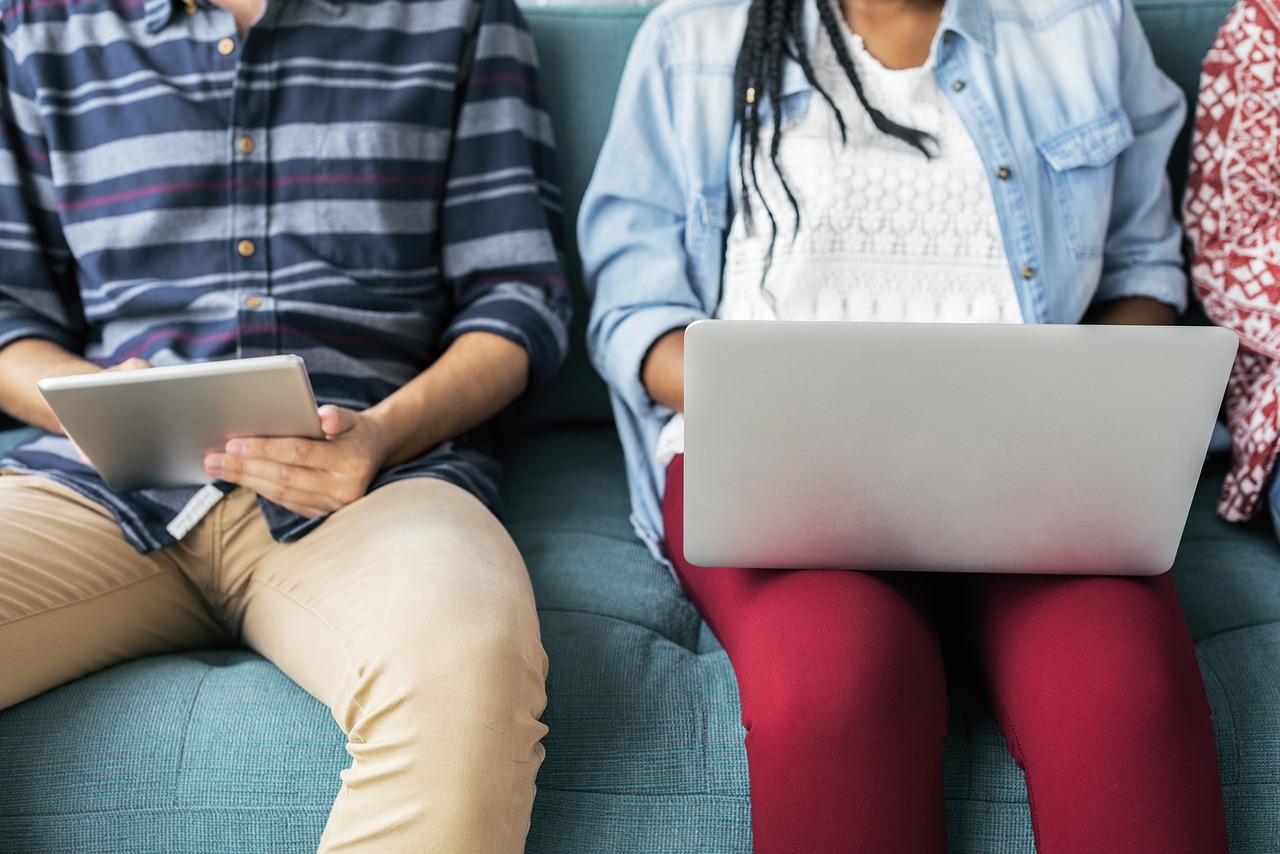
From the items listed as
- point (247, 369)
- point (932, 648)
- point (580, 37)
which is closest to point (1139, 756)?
point (932, 648)

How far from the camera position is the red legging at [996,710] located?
74 cm

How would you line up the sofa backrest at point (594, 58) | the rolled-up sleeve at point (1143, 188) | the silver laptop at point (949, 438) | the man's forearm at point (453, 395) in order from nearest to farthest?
the silver laptop at point (949, 438) < the man's forearm at point (453, 395) < the rolled-up sleeve at point (1143, 188) < the sofa backrest at point (594, 58)

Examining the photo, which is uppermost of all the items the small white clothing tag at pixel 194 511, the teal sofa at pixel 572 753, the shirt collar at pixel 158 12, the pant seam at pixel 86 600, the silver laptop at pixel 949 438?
the shirt collar at pixel 158 12

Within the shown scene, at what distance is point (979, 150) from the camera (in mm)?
1119

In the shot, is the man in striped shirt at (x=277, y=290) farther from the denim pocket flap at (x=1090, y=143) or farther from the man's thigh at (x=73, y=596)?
the denim pocket flap at (x=1090, y=143)

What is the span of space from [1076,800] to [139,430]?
0.82 metres

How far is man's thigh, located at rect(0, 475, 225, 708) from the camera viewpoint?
0.89m

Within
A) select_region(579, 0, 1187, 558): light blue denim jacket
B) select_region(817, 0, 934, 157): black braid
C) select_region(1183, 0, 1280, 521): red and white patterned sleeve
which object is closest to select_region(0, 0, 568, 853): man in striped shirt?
select_region(579, 0, 1187, 558): light blue denim jacket

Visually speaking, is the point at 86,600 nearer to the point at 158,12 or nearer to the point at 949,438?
the point at 158,12

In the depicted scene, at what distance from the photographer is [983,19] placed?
1169mm

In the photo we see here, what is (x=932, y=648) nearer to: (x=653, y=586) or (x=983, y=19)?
(x=653, y=586)

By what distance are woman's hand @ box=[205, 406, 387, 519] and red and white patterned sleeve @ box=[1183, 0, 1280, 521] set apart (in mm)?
948

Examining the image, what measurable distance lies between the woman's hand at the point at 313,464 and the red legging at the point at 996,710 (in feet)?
1.33

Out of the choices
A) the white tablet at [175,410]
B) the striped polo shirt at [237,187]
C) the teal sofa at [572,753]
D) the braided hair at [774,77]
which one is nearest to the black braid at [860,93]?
the braided hair at [774,77]
